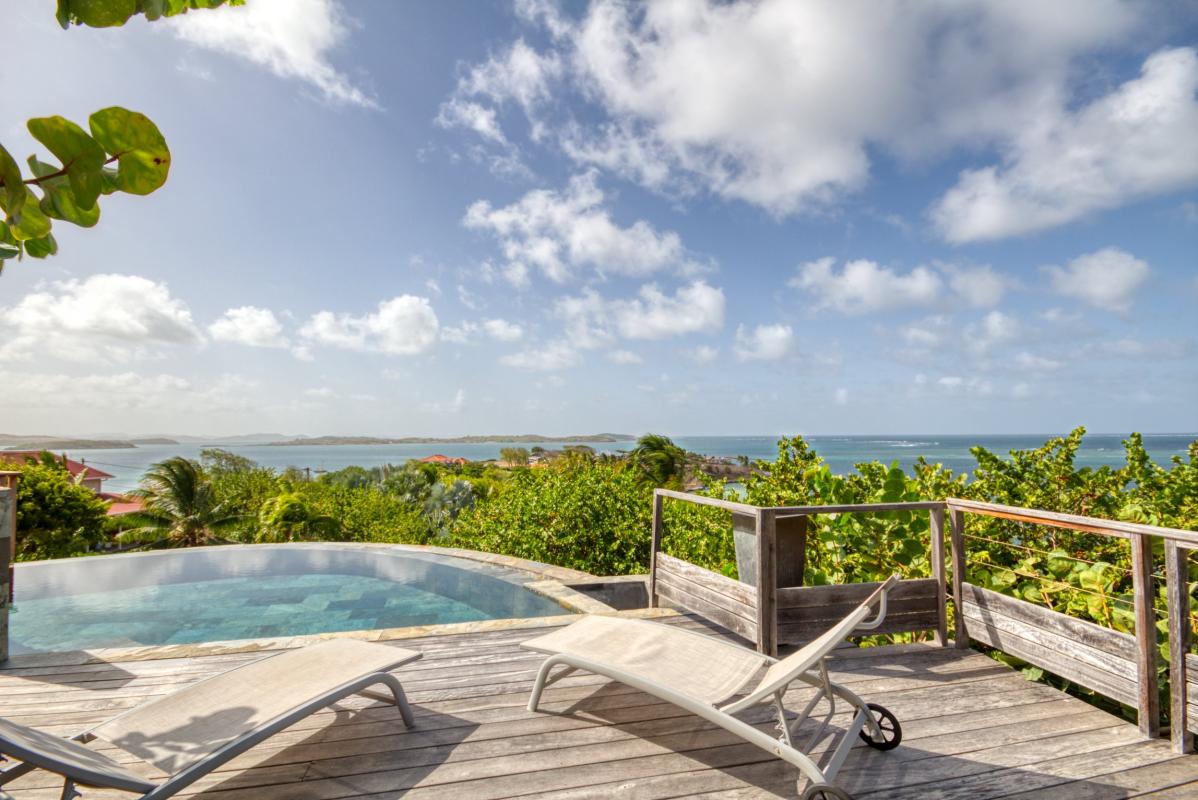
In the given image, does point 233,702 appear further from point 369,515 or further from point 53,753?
point 369,515

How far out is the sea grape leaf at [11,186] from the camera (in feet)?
2.79

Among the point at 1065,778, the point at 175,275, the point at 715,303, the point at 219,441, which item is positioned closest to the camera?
the point at 1065,778

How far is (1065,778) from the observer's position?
93.6 inches

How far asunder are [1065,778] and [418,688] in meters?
3.14

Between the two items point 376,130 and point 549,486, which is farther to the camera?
point 376,130

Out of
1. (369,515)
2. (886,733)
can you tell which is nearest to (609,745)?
(886,733)

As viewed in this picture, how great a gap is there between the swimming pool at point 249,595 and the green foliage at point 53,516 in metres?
5.27

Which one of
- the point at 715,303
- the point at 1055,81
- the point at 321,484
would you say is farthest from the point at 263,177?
the point at 715,303

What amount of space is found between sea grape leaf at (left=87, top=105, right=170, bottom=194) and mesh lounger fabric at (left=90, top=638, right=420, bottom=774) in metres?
2.09

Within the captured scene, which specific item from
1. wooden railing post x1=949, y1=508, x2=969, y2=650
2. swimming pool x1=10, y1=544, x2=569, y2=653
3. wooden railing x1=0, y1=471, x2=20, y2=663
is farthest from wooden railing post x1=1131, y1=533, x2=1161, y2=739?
A: wooden railing x1=0, y1=471, x2=20, y2=663

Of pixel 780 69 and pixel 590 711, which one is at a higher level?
pixel 780 69

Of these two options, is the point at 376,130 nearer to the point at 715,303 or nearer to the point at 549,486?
the point at 549,486

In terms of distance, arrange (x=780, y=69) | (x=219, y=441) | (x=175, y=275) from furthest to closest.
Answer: (x=219, y=441) < (x=175, y=275) < (x=780, y=69)

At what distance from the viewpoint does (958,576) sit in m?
3.88
